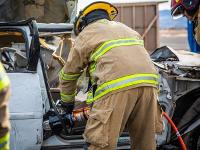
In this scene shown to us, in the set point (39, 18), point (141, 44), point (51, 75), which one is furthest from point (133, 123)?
point (39, 18)

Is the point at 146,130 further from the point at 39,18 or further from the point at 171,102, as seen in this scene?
the point at 39,18

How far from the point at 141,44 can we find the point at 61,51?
67.8 inches

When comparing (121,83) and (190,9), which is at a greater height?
(190,9)

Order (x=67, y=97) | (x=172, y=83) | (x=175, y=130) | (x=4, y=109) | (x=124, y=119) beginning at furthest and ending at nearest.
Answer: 1. (x=172, y=83)
2. (x=175, y=130)
3. (x=67, y=97)
4. (x=124, y=119)
5. (x=4, y=109)

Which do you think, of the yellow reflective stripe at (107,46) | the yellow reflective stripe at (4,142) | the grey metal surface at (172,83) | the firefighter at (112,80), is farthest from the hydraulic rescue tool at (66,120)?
the yellow reflective stripe at (4,142)

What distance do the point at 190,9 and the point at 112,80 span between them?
1.98 meters

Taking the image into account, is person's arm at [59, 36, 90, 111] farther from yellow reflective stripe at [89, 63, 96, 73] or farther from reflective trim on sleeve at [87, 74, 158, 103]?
reflective trim on sleeve at [87, 74, 158, 103]

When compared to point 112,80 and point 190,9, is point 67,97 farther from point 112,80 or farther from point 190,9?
point 190,9

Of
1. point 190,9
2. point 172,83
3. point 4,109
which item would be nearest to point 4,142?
point 4,109

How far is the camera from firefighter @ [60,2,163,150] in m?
3.65

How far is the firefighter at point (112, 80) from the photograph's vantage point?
3646 millimetres

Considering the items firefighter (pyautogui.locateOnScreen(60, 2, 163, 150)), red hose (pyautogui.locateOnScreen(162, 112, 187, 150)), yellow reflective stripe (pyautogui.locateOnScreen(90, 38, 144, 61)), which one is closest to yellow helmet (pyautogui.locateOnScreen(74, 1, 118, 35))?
firefighter (pyautogui.locateOnScreen(60, 2, 163, 150))

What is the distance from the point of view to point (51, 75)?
210 inches

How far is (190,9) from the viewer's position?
5219 mm
